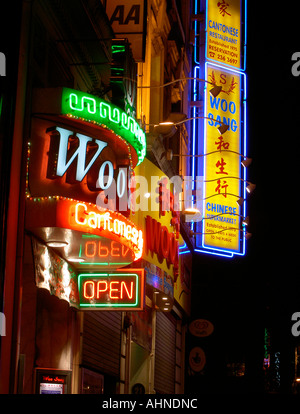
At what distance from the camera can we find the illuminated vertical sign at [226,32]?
1154 inches

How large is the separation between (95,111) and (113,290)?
4.08 meters

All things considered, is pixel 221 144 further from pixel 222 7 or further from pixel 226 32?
pixel 222 7

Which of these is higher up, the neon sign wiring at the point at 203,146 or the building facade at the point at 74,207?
the neon sign wiring at the point at 203,146

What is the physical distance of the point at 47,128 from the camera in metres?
13.8

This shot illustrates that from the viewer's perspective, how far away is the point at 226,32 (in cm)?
3000

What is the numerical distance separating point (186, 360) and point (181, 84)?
37.1ft

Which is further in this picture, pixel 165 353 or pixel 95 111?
pixel 165 353

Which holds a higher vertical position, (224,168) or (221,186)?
(224,168)

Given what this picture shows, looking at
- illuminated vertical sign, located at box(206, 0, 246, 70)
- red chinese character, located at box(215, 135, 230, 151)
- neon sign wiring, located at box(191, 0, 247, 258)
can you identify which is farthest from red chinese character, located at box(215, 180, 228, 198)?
illuminated vertical sign, located at box(206, 0, 246, 70)

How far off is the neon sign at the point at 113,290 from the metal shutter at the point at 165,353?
9277mm

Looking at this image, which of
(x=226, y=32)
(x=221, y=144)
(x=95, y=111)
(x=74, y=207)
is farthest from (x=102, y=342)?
(x=226, y=32)

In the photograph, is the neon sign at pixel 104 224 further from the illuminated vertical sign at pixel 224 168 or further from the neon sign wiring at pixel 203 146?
the neon sign wiring at pixel 203 146

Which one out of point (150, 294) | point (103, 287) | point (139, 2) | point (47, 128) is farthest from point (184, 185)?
point (47, 128)

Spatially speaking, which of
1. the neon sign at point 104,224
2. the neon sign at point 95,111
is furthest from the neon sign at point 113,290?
the neon sign at point 95,111
